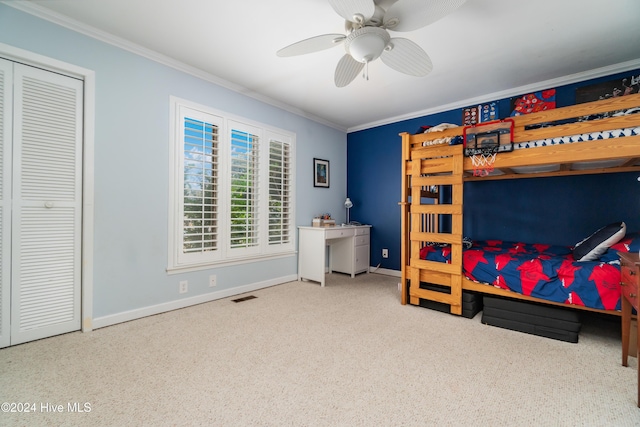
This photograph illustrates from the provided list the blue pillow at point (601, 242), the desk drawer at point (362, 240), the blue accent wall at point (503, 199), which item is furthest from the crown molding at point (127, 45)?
the blue pillow at point (601, 242)

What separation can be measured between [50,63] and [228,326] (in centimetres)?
249

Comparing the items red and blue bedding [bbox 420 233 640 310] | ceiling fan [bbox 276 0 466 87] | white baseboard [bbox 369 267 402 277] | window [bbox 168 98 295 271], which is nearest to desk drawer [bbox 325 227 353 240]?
window [bbox 168 98 295 271]

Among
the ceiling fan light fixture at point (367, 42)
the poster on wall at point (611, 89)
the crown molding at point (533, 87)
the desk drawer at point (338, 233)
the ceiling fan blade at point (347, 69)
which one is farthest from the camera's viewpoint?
the desk drawer at point (338, 233)

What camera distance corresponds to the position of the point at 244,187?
3.53 m

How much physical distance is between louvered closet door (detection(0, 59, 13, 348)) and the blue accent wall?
4155mm

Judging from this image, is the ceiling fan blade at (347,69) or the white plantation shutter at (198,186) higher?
the ceiling fan blade at (347,69)

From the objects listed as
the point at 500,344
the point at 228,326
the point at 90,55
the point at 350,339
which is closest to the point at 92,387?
the point at 228,326

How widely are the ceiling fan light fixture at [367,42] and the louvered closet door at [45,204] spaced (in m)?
2.25

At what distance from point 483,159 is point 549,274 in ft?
3.55

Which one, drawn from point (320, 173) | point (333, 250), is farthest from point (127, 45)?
point (333, 250)

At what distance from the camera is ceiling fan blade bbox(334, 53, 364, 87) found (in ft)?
7.27

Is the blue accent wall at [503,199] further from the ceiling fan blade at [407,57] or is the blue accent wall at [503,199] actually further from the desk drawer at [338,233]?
the ceiling fan blade at [407,57]

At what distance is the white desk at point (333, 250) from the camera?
394 centimetres

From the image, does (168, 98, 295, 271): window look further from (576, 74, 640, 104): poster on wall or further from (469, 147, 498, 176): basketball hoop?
(576, 74, 640, 104): poster on wall
